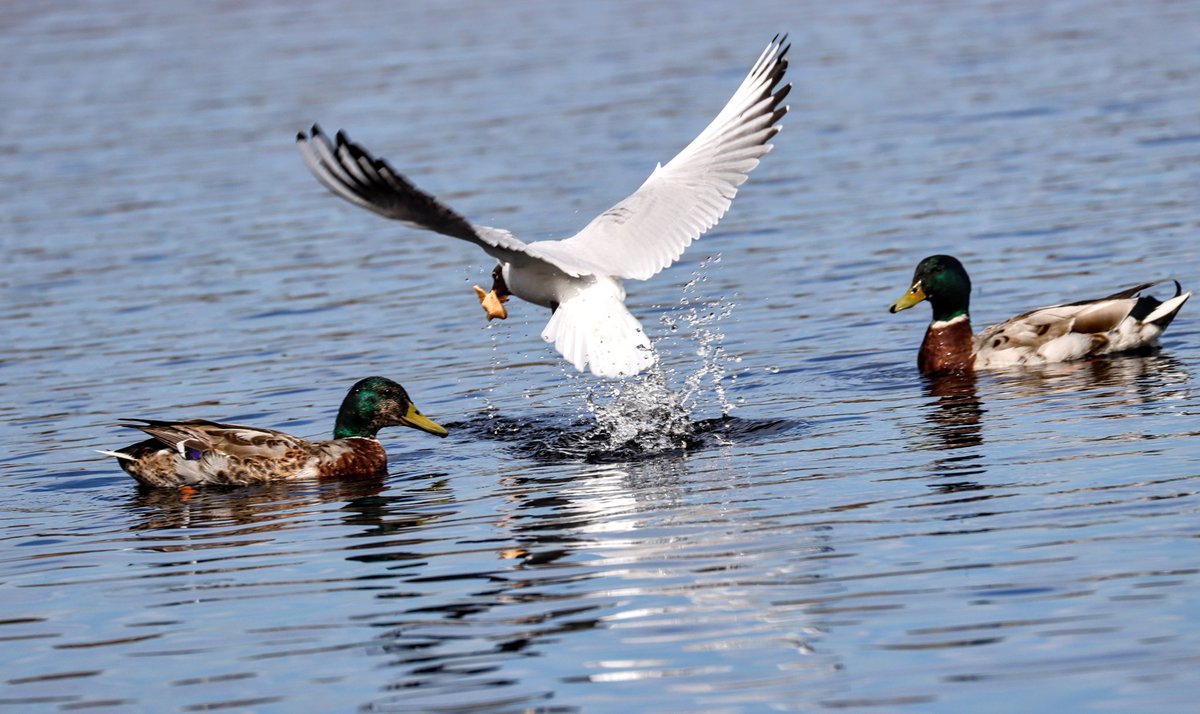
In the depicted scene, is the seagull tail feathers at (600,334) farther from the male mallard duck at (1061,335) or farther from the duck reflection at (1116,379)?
the male mallard duck at (1061,335)

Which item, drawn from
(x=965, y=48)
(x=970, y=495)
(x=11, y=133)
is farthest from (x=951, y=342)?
(x=11, y=133)

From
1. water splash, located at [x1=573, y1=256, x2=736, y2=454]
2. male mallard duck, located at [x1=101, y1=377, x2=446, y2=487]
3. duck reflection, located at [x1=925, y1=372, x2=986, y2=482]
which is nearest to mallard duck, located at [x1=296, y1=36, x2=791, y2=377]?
water splash, located at [x1=573, y1=256, x2=736, y2=454]

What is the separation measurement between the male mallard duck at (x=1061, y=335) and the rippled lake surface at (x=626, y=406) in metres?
0.24

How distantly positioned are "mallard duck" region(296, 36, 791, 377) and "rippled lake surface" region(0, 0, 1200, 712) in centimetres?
81

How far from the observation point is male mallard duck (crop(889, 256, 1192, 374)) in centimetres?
1299

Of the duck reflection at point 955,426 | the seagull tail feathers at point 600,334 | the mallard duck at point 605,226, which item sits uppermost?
the mallard duck at point 605,226

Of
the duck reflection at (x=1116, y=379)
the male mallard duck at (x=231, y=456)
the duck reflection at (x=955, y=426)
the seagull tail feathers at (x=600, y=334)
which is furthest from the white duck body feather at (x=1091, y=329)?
the male mallard duck at (x=231, y=456)

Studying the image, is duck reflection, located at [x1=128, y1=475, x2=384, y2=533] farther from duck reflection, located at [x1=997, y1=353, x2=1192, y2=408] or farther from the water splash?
duck reflection, located at [x1=997, y1=353, x2=1192, y2=408]

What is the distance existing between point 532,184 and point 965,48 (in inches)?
421

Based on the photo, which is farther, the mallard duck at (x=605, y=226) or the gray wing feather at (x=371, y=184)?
the mallard duck at (x=605, y=226)

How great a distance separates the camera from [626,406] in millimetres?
→ 12000

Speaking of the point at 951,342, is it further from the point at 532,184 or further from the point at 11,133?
the point at 11,133

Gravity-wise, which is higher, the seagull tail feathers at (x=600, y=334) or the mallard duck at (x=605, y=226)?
the mallard duck at (x=605, y=226)

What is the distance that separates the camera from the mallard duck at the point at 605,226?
9.41 m
